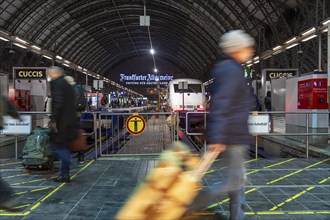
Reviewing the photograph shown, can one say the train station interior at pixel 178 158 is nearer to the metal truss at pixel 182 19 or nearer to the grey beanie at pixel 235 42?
the grey beanie at pixel 235 42

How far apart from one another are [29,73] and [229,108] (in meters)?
20.9

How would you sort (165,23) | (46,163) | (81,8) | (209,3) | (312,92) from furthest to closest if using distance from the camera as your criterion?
1. (165,23)
2. (81,8)
3. (209,3)
4. (312,92)
5. (46,163)

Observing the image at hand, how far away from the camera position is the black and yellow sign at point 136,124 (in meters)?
9.94

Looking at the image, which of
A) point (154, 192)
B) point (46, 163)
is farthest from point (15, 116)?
point (46, 163)

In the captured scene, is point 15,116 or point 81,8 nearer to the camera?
point 15,116

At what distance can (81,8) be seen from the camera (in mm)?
40781

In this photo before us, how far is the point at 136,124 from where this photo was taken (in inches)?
392

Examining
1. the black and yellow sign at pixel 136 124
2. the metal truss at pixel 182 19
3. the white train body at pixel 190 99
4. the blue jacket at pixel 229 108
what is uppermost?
the metal truss at pixel 182 19

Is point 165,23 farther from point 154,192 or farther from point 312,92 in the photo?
point 154,192

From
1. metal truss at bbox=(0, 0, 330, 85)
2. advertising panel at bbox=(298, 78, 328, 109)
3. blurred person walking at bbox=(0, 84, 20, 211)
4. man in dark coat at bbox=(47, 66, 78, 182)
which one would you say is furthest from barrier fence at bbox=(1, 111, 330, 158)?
metal truss at bbox=(0, 0, 330, 85)

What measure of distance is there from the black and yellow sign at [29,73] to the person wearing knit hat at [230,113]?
809 inches

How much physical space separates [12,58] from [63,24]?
6.80m

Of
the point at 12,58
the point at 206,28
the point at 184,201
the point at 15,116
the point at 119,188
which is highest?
the point at 206,28

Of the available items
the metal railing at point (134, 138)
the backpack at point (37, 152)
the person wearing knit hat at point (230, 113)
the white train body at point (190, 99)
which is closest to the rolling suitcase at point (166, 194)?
the person wearing knit hat at point (230, 113)
